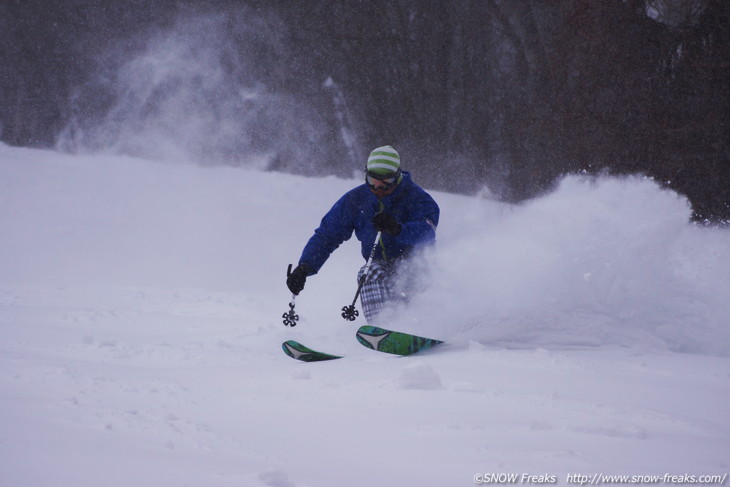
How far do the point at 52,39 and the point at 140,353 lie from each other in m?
13.0

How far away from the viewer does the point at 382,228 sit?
4625 millimetres

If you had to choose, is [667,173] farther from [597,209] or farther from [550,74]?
[597,209]

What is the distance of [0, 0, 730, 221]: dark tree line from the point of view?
11422mm

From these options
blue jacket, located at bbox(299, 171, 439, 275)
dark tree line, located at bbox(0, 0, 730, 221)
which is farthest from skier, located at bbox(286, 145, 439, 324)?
A: dark tree line, located at bbox(0, 0, 730, 221)

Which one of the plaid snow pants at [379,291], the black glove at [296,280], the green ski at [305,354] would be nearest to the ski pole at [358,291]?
the plaid snow pants at [379,291]

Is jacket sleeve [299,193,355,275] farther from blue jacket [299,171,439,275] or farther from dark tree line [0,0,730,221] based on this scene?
dark tree line [0,0,730,221]

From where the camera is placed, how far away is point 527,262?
4.69m

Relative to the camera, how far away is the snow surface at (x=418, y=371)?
1972 millimetres

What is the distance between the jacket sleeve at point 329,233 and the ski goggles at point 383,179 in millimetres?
301

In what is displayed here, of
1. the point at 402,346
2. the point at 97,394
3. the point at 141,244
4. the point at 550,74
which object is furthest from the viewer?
the point at 550,74

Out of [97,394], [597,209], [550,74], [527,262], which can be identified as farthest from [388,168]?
[550,74]

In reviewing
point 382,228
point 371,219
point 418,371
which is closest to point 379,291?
point 382,228

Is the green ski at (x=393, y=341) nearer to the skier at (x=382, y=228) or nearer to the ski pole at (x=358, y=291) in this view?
the ski pole at (x=358, y=291)

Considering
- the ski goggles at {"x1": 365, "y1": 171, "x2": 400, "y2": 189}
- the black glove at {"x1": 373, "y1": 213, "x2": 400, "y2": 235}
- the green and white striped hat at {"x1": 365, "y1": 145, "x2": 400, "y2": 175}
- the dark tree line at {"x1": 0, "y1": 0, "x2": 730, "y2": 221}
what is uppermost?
the dark tree line at {"x1": 0, "y1": 0, "x2": 730, "y2": 221}
